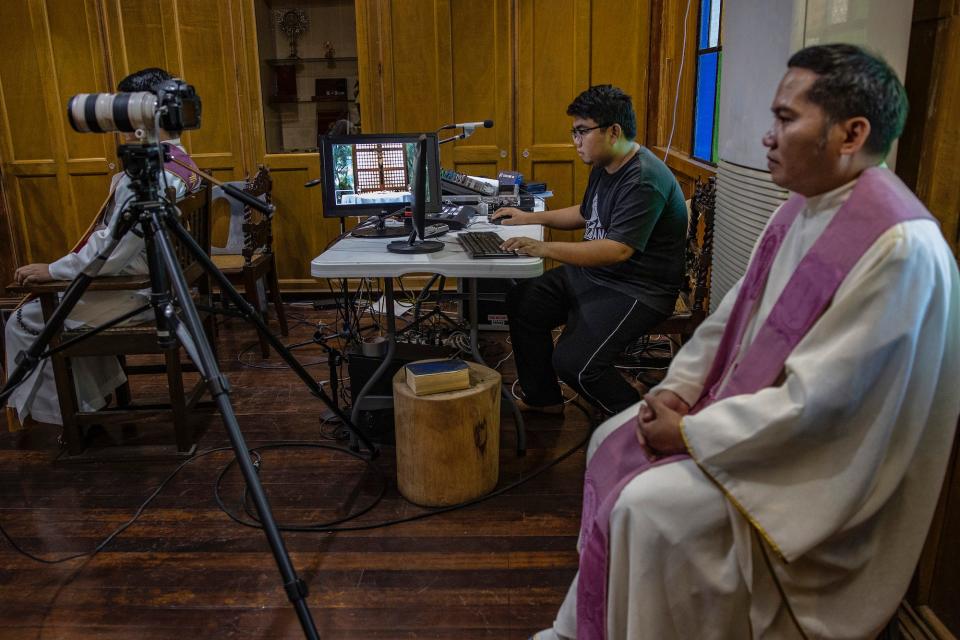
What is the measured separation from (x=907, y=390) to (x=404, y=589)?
52.0 inches

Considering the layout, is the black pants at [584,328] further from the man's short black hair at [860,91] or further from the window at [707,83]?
the man's short black hair at [860,91]

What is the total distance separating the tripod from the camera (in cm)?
155

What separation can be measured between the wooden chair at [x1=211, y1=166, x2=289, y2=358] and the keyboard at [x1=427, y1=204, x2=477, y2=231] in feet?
2.96

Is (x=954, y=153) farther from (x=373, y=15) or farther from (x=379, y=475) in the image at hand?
(x=373, y=15)

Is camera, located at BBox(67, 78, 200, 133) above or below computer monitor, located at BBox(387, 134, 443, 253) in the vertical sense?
above

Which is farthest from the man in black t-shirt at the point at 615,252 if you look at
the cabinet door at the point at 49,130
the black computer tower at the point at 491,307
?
the cabinet door at the point at 49,130

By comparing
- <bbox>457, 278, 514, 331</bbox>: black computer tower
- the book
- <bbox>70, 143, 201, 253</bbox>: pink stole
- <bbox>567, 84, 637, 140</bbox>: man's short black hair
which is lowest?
<bbox>457, 278, 514, 331</bbox>: black computer tower

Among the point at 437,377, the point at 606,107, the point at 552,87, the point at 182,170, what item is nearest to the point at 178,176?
the point at 182,170

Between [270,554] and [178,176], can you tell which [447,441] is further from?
[178,176]

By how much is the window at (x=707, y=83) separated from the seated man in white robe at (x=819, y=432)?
235 centimetres

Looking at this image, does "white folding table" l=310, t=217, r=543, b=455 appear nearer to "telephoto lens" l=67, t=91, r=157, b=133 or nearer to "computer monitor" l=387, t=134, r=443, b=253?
"computer monitor" l=387, t=134, r=443, b=253

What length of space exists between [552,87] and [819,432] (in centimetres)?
361

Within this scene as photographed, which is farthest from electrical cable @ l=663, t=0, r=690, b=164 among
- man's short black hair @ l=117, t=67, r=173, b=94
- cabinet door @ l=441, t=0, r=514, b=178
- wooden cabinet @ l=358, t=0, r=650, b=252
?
man's short black hair @ l=117, t=67, r=173, b=94

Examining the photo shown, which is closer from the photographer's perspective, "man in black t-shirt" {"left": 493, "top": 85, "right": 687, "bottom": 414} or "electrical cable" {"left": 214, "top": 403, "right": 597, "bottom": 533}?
"electrical cable" {"left": 214, "top": 403, "right": 597, "bottom": 533}
